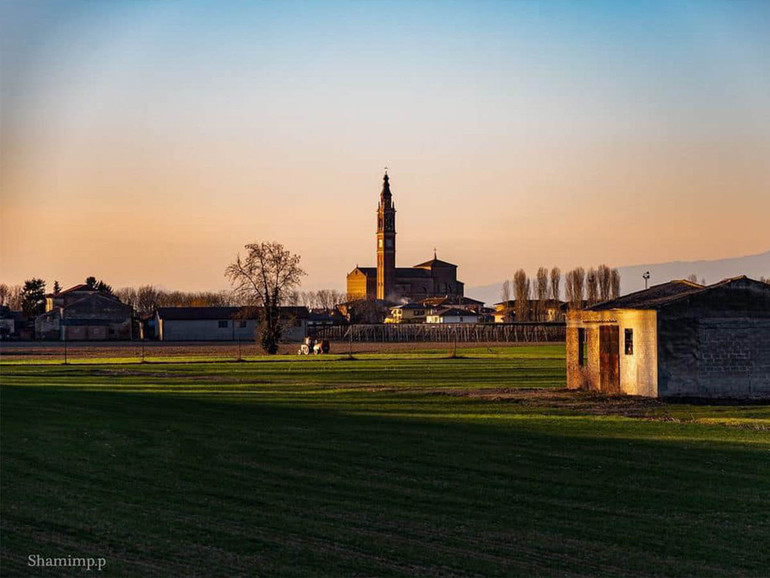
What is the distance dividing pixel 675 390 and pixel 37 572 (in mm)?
29754

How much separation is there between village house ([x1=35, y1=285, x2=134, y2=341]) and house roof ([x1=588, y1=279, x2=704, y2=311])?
3696 inches

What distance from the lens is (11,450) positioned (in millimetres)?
20344

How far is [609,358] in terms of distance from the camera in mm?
42562

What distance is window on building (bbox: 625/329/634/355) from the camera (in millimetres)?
40625

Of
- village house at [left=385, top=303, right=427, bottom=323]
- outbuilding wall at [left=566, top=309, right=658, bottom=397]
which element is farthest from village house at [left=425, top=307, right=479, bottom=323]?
outbuilding wall at [left=566, top=309, right=658, bottom=397]

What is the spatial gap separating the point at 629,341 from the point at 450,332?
86.5 meters

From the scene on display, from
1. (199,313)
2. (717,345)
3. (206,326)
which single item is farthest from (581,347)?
(199,313)

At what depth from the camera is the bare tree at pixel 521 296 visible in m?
178

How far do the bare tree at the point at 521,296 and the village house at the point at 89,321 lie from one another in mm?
69383

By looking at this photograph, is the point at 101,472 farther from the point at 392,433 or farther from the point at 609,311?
the point at 609,311

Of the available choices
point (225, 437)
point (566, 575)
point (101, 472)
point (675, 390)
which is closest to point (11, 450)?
point (101, 472)

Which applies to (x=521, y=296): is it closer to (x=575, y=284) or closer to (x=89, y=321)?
(x=575, y=284)

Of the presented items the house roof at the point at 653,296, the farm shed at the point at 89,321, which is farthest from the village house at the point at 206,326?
the house roof at the point at 653,296

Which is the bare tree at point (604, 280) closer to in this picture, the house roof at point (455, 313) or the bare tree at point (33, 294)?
the house roof at point (455, 313)
